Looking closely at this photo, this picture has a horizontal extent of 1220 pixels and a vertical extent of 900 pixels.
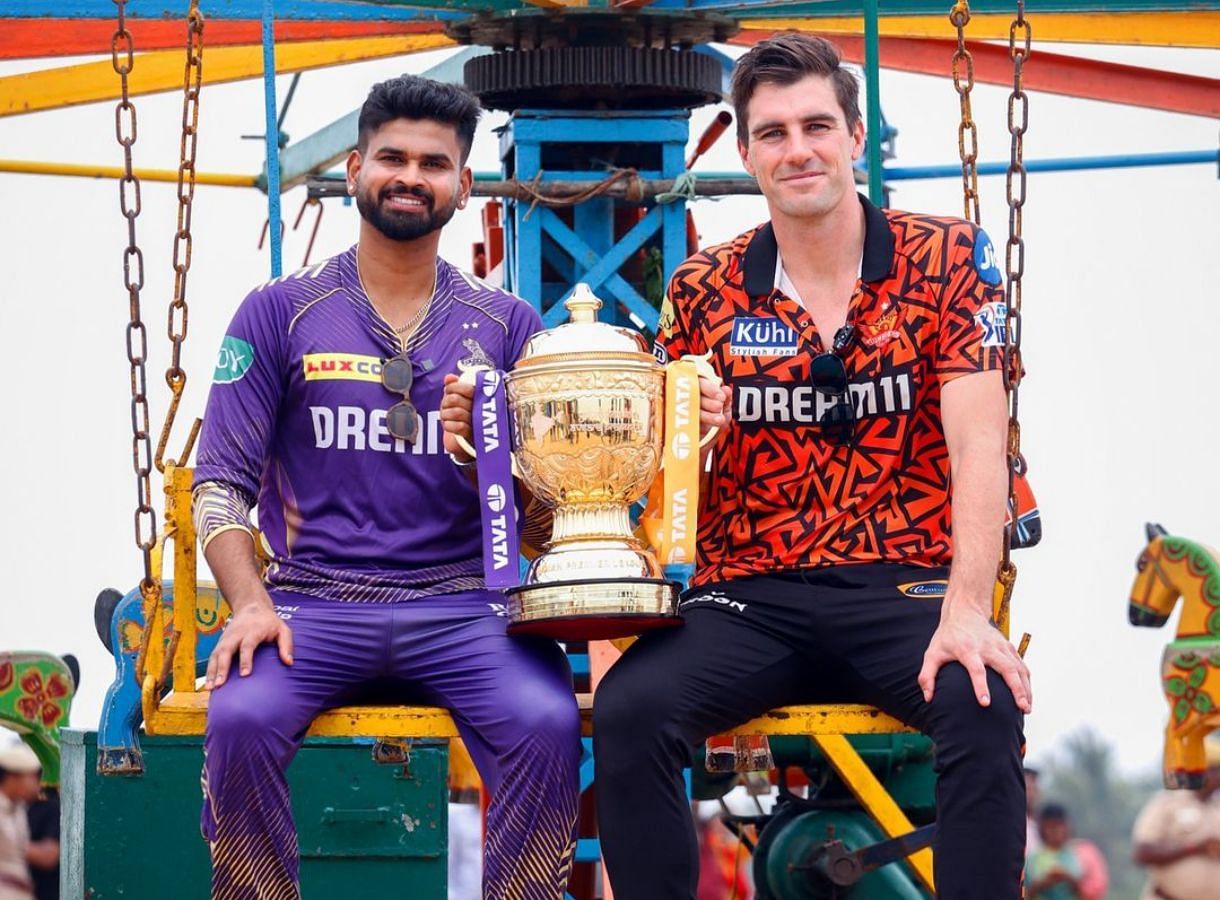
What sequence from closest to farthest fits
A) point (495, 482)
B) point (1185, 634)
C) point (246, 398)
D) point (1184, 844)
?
point (495, 482)
point (246, 398)
point (1184, 844)
point (1185, 634)

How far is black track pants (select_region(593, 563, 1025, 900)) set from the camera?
15.3 ft

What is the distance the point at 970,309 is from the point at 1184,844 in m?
4.81

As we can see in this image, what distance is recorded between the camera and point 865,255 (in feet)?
17.3

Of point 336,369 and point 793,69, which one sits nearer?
point 793,69

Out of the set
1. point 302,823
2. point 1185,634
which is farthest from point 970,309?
point 1185,634

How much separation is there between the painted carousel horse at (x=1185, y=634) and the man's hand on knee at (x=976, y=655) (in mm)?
5087

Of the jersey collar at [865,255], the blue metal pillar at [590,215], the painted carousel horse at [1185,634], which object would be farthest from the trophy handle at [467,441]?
the painted carousel horse at [1185,634]

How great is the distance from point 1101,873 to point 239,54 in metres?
5.26

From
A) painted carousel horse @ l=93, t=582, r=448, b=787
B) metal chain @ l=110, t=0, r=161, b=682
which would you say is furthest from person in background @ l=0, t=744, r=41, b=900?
metal chain @ l=110, t=0, r=161, b=682

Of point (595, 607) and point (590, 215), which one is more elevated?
point (590, 215)

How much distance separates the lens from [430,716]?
5078 millimetres

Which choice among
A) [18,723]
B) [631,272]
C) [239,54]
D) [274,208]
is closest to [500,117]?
[631,272]

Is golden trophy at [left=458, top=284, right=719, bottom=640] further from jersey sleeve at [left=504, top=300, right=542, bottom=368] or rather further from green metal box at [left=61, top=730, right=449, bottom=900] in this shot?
green metal box at [left=61, top=730, right=449, bottom=900]

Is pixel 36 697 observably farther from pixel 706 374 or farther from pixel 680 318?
pixel 706 374
